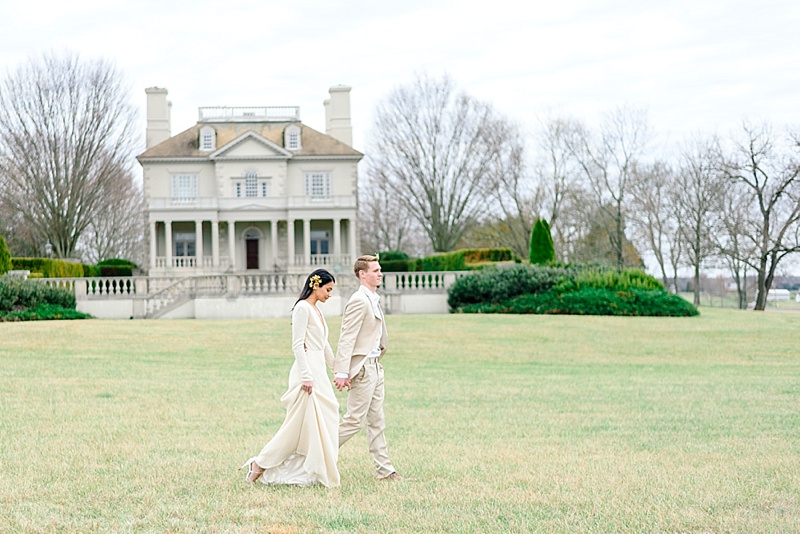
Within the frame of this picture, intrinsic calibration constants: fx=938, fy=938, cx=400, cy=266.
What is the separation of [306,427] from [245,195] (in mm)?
47545

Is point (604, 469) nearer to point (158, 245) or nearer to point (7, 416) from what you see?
point (7, 416)

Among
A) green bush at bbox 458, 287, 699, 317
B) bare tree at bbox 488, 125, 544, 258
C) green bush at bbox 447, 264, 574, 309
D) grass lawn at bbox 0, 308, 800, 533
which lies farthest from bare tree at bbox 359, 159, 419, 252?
grass lawn at bbox 0, 308, 800, 533

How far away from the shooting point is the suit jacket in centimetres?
787

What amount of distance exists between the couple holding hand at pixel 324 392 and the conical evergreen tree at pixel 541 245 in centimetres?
2679

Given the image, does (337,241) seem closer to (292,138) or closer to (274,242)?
(274,242)

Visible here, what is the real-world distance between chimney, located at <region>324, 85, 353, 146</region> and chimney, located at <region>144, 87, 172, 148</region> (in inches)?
394

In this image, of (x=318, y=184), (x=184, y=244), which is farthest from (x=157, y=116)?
(x=318, y=184)

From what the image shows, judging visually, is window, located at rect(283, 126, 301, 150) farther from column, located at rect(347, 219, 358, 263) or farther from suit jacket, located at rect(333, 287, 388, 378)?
suit jacket, located at rect(333, 287, 388, 378)

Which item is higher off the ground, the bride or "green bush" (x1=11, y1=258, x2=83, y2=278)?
"green bush" (x1=11, y1=258, x2=83, y2=278)

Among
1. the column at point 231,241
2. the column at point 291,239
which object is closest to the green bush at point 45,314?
the column at point 231,241

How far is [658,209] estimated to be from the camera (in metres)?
58.9

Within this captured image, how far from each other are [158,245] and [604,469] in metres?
49.3

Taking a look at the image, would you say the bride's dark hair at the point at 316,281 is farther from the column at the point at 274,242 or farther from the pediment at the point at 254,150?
the column at the point at 274,242

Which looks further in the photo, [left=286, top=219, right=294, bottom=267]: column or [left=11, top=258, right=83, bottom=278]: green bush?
[left=286, top=219, right=294, bottom=267]: column
